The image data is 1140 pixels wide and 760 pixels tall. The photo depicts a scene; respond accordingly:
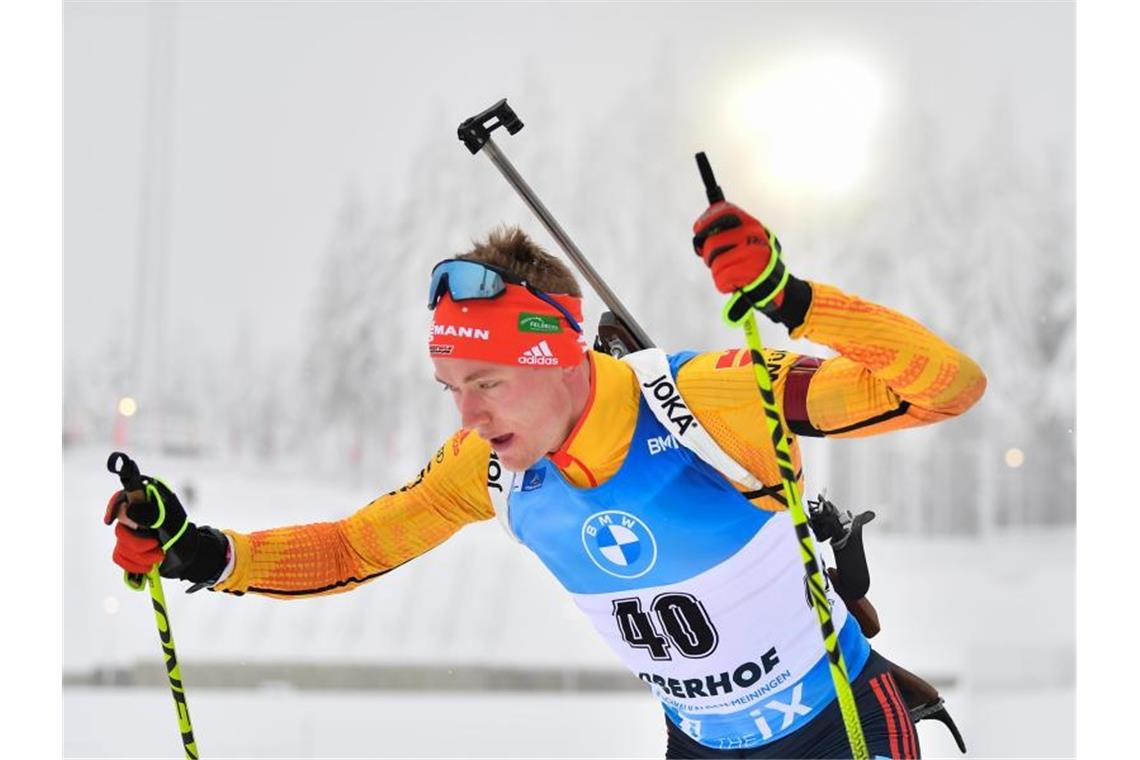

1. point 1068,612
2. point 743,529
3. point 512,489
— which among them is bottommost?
point 743,529

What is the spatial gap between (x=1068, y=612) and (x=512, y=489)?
9.18 meters

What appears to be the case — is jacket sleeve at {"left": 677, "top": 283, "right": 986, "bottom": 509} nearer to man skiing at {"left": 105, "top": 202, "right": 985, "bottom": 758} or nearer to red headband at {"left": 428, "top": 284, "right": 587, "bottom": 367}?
man skiing at {"left": 105, "top": 202, "right": 985, "bottom": 758}

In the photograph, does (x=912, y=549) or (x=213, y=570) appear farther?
(x=912, y=549)

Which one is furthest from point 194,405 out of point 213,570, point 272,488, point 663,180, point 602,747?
point 213,570

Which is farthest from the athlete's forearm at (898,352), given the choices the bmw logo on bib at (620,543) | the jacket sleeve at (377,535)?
the jacket sleeve at (377,535)

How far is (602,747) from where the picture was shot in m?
6.34

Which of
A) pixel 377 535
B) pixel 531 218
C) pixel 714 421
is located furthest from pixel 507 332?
pixel 531 218

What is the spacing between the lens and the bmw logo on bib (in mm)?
2273

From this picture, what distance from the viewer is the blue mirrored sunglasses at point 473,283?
2332 millimetres

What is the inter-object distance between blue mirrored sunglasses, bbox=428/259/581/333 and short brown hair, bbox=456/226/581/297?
0.08 ft

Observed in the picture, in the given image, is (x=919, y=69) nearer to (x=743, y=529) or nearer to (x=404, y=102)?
(x=404, y=102)

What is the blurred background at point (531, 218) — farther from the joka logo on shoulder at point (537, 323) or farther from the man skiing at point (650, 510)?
the joka logo on shoulder at point (537, 323)

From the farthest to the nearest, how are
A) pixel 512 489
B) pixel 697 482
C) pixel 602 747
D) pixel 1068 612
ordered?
pixel 1068 612
pixel 602 747
pixel 512 489
pixel 697 482

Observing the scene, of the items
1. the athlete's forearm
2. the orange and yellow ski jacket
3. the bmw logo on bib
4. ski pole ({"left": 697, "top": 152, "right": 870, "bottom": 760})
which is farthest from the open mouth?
the athlete's forearm
